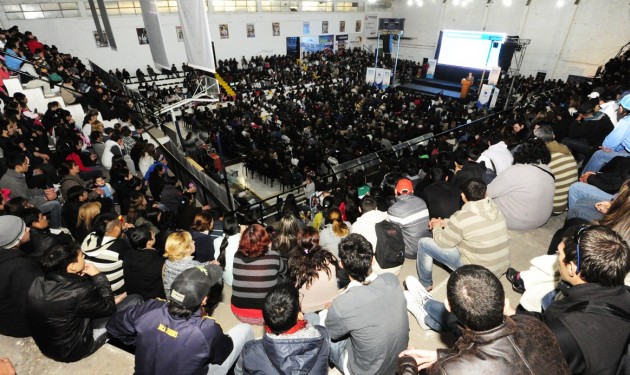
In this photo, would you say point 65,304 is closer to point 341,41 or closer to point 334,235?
point 334,235

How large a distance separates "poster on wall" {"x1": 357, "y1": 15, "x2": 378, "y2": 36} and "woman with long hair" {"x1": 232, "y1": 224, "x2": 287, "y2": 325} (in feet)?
102

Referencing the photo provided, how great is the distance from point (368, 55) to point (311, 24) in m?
5.90

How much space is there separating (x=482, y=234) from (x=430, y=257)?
60 cm

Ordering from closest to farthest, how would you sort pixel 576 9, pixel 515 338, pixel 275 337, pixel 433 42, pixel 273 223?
pixel 515 338 → pixel 275 337 → pixel 273 223 → pixel 576 9 → pixel 433 42

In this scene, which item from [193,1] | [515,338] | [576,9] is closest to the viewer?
[515,338]

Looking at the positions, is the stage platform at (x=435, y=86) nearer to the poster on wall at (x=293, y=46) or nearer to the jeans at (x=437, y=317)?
the poster on wall at (x=293, y=46)

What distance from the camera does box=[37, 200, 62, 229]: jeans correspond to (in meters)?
4.66

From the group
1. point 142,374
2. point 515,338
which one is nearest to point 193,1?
point 142,374

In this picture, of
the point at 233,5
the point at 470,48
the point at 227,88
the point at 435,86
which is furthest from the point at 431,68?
the point at 233,5

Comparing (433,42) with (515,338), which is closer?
(515,338)

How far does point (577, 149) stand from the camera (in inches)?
203

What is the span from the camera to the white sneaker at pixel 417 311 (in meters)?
2.78

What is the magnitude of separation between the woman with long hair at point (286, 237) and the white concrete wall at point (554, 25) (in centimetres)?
2299

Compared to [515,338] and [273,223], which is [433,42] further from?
[515,338]
